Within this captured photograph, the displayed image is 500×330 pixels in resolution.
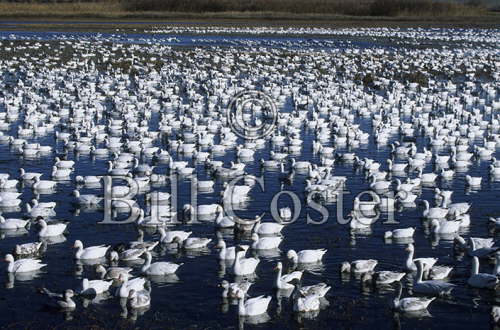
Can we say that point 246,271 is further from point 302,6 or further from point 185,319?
point 302,6

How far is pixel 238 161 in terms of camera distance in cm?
3067

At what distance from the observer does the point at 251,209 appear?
24250 mm

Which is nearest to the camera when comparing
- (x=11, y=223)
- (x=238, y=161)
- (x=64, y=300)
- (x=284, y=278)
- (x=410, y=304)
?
(x=64, y=300)

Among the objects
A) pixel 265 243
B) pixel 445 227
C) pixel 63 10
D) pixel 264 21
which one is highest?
pixel 63 10

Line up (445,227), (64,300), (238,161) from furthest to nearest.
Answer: (238,161) → (445,227) → (64,300)

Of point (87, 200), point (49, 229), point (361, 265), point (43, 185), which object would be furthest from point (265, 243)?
point (43, 185)

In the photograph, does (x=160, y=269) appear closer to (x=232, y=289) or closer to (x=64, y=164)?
(x=232, y=289)

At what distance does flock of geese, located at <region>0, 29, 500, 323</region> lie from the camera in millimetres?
18453

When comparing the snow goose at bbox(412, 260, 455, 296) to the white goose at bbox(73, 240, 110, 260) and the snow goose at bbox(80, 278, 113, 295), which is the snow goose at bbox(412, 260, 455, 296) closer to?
the snow goose at bbox(80, 278, 113, 295)

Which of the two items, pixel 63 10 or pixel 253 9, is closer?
pixel 63 10

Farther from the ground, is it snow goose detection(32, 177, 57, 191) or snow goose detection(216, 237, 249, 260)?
snow goose detection(32, 177, 57, 191)

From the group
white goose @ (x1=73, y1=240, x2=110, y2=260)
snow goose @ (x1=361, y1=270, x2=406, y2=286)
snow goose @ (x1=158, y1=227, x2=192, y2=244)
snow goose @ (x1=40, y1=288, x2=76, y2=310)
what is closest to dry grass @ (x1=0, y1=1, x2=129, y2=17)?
snow goose @ (x1=158, y1=227, x2=192, y2=244)

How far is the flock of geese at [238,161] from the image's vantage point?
18.5 meters

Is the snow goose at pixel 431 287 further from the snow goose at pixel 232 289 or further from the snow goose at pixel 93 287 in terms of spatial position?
the snow goose at pixel 93 287
